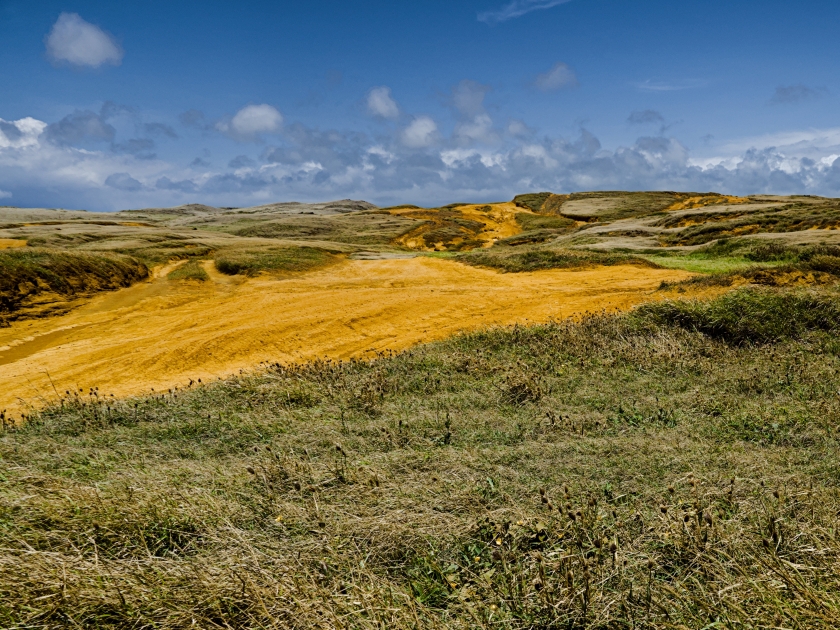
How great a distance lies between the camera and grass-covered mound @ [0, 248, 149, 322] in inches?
595

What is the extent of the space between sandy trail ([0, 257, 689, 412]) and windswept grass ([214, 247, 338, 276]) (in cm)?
194

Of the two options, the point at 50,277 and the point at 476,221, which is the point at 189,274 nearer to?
the point at 50,277

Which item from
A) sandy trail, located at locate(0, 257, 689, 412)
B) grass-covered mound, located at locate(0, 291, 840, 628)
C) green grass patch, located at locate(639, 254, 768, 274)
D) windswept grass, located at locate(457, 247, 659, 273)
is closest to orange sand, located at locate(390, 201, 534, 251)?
windswept grass, located at locate(457, 247, 659, 273)

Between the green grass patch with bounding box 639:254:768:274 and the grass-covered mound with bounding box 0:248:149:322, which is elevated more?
the grass-covered mound with bounding box 0:248:149:322

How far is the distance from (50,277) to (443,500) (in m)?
18.3

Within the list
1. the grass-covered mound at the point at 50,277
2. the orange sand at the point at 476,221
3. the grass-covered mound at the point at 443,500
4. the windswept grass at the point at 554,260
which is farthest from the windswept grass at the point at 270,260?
the orange sand at the point at 476,221

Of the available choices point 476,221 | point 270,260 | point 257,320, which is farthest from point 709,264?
point 476,221

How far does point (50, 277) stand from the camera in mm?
16828

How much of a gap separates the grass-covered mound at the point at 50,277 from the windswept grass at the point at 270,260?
398 cm

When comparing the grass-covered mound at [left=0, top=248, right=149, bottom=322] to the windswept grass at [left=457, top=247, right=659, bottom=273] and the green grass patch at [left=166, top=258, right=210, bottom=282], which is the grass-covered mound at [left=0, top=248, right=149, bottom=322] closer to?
the green grass patch at [left=166, top=258, right=210, bottom=282]

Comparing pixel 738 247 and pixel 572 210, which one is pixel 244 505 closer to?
pixel 738 247

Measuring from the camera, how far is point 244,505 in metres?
4.44

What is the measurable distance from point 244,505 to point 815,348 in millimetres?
10143

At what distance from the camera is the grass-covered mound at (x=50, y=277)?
595 inches
